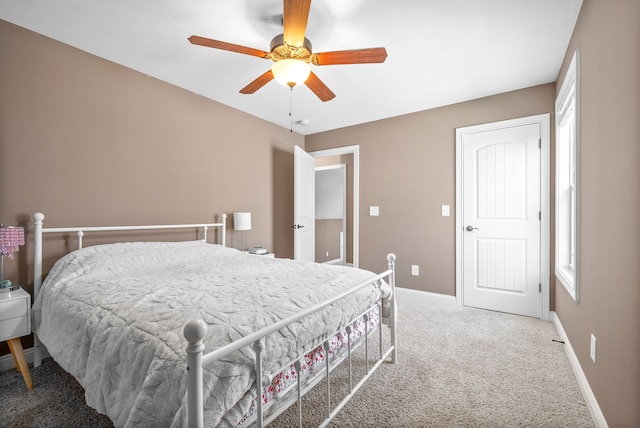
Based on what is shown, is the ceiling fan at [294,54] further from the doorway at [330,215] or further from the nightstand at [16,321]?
the doorway at [330,215]

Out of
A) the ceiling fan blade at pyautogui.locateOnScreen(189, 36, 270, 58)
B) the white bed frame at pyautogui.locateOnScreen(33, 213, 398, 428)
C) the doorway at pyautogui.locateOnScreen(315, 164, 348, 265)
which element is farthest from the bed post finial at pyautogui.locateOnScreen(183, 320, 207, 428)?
the doorway at pyautogui.locateOnScreen(315, 164, 348, 265)

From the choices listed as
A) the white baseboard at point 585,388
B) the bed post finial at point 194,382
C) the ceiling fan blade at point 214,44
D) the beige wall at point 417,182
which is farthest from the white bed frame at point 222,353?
the beige wall at point 417,182

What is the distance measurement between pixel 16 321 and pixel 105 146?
1478mm

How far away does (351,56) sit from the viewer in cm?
189

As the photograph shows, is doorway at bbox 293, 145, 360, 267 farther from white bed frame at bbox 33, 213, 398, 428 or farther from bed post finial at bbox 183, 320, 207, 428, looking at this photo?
bed post finial at bbox 183, 320, 207, 428

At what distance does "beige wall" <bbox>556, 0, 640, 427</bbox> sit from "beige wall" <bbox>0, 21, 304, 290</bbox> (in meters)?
3.36

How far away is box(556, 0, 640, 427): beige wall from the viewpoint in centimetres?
117

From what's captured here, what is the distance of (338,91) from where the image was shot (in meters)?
3.23

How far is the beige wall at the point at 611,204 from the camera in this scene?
1165mm

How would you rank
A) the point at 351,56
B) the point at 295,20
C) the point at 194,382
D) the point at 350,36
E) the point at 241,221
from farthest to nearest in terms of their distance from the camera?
the point at 241,221 < the point at 350,36 < the point at 351,56 < the point at 295,20 < the point at 194,382

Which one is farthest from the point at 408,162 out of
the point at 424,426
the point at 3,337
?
the point at 3,337

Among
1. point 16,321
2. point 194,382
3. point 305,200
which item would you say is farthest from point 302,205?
point 194,382

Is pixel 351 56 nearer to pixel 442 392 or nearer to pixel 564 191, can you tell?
pixel 442 392

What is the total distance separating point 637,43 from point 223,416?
2.08 meters
